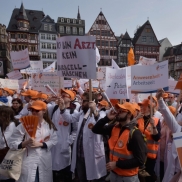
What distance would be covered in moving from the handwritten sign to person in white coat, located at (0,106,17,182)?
2238 mm

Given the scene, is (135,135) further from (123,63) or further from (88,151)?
(123,63)

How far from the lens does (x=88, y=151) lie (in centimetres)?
382

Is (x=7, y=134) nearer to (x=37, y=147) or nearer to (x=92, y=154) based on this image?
(x=37, y=147)

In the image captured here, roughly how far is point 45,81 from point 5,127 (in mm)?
2681

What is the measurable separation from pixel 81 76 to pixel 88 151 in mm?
1352

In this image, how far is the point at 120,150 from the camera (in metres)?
2.87

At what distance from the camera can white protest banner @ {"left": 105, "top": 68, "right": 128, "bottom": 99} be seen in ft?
17.4

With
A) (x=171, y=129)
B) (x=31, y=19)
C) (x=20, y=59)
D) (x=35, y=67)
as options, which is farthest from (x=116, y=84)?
(x=31, y=19)

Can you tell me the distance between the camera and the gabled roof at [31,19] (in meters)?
46.7

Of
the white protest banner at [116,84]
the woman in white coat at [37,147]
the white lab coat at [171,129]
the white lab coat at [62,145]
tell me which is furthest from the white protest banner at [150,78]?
the woman in white coat at [37,147]

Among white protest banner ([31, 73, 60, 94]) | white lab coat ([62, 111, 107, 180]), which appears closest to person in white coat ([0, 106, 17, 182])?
white lab coat ([62, 111, 107, 180])

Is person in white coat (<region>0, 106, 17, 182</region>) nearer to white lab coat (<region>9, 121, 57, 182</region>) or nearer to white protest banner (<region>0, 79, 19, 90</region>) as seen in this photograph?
white lab coat (<region>9, 121, 57, 182</region>)

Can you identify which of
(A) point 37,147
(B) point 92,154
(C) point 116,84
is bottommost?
(B) point 92,154

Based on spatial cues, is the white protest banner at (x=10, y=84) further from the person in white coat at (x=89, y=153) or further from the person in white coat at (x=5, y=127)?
the person in white coat at (x=89, y=153)
